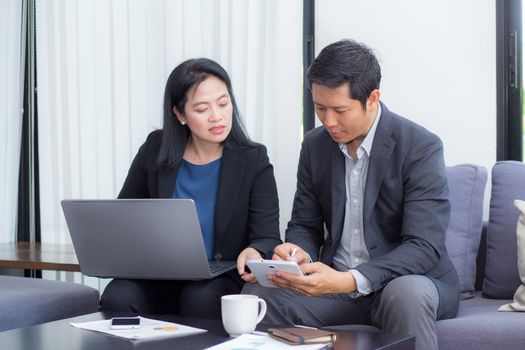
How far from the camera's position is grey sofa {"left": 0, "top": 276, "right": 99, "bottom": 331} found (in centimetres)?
229

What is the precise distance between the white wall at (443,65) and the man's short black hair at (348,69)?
762 millimetres

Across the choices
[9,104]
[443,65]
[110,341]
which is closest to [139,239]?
[110,341]

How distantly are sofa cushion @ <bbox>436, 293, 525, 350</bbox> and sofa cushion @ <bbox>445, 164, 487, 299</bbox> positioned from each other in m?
0.37

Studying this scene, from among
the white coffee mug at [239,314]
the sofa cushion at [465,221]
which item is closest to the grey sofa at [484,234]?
the sofa cushion at [465,221]

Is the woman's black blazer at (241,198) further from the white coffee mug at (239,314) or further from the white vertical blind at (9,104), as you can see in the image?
the white vertical blind at (9,104)

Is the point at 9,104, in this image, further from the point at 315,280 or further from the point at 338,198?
the point at 315,280

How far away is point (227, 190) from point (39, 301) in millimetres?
690

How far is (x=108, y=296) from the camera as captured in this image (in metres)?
2.29

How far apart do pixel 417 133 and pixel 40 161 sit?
2.03m

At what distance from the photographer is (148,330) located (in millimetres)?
1750

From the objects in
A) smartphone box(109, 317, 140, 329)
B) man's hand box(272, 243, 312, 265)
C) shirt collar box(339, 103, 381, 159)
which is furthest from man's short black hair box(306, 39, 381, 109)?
smartphone box(109, 317, 140, 329)

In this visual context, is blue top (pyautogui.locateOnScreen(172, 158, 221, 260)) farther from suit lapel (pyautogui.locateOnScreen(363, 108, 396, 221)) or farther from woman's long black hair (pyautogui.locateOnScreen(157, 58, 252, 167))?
suit lapel (pyautogui.locateOnScreen(363, 108, 396, 221))

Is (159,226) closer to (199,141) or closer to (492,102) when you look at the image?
(199,141)

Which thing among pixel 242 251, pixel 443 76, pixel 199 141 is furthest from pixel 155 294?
pixel 443 76
